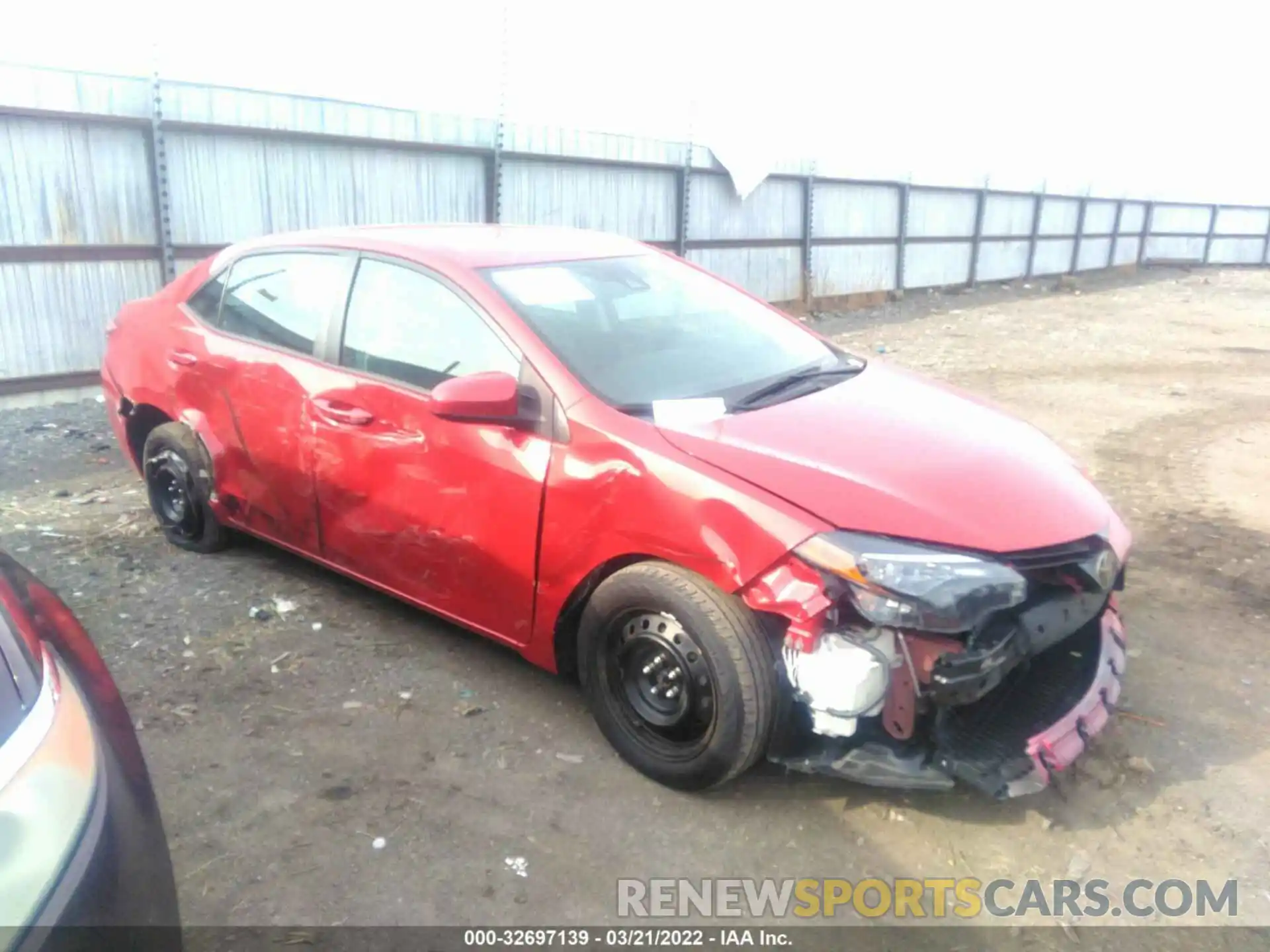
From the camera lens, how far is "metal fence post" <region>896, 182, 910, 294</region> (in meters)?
18.4

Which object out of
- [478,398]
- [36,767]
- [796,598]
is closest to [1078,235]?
[478,398]

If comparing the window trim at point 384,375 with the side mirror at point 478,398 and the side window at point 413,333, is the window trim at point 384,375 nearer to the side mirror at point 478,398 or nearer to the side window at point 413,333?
the side window at point 413,333

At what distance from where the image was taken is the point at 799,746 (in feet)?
9.61

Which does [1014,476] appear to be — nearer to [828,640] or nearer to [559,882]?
[828,640]

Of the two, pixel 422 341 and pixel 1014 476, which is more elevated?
pixel 422 341

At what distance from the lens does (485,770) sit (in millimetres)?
3217

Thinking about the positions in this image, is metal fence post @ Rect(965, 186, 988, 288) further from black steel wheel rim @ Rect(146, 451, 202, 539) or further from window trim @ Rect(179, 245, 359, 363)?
black steel wheel rim @ Rect(146, 451, 202, 539)

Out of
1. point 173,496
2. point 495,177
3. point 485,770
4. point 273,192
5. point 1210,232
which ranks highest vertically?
point 495,177

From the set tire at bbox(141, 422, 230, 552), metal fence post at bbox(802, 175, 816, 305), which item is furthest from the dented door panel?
metal fence post at bbox(802, 175, 816, 305)

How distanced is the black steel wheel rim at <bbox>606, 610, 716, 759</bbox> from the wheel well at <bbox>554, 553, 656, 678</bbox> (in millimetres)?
A: 163

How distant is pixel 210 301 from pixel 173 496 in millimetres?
984

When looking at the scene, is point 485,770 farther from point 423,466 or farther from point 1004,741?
point 1004,741

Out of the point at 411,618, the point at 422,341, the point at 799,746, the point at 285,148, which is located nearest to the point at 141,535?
the point at 411,618

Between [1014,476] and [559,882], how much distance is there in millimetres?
1793
